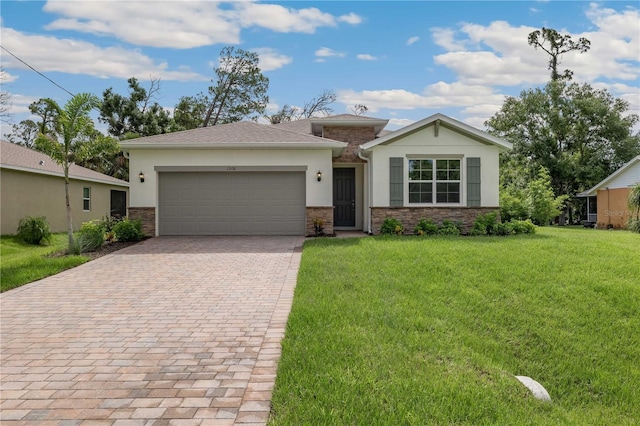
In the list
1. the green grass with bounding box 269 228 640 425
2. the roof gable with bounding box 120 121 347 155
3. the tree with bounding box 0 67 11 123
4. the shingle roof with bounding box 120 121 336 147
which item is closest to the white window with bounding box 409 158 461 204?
the roof gable with bounding box 120 121 347 155

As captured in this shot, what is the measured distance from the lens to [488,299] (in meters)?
6.35

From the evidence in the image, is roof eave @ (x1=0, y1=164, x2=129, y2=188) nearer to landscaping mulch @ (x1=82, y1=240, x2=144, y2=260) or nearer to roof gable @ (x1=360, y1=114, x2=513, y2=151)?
landscaping mulch @ (x1=82, y1=240, x2=144, y2=260)

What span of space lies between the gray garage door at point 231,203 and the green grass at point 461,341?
18.9ft

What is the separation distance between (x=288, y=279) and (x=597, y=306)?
4.78 m

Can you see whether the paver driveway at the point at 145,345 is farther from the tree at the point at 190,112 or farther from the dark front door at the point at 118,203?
the tree at the point at 190,112

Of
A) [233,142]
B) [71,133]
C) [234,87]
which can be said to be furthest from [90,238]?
[234,87]

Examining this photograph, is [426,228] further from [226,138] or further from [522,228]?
[226,138]

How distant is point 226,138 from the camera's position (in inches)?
568

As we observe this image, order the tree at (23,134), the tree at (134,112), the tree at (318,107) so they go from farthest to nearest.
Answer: the tree at (23,134) < the tree at (318,107) < the tree at (134,112)

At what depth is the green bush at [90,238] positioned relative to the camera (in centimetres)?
1124

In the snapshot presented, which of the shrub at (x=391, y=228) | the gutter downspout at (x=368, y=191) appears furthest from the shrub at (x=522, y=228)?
the gutter downspout at (x=368, y=191)

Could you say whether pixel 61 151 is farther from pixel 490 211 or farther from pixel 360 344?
pixel 490 211

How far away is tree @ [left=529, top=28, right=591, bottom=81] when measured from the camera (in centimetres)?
3191

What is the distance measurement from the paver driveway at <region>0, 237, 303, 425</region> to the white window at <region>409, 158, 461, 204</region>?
664 cm
